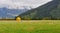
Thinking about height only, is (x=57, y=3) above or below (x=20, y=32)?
above

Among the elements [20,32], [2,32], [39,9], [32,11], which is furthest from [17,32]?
[39,9]

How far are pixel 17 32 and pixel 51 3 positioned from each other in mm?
67946

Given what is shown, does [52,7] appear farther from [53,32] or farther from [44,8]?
[53,32]

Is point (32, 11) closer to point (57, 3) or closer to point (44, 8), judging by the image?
point (44, 8)

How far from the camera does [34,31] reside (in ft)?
68.0

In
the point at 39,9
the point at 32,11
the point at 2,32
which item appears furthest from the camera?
the point at 39,9

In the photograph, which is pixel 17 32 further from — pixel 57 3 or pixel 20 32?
pixel 57 3

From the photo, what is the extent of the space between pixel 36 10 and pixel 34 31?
58783 mm

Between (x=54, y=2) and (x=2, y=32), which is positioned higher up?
(x=54, y=2)

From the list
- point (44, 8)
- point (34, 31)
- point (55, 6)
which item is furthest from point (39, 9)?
point (34, 31)

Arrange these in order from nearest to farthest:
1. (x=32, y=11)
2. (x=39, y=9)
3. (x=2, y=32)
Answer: (x=2, y=32)
(x=32, y=11)
(x=39, y=9)

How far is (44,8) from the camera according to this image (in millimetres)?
81562

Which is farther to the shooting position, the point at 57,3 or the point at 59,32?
the point at 57,3

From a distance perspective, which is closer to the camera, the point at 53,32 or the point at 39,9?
the point at 53,32
